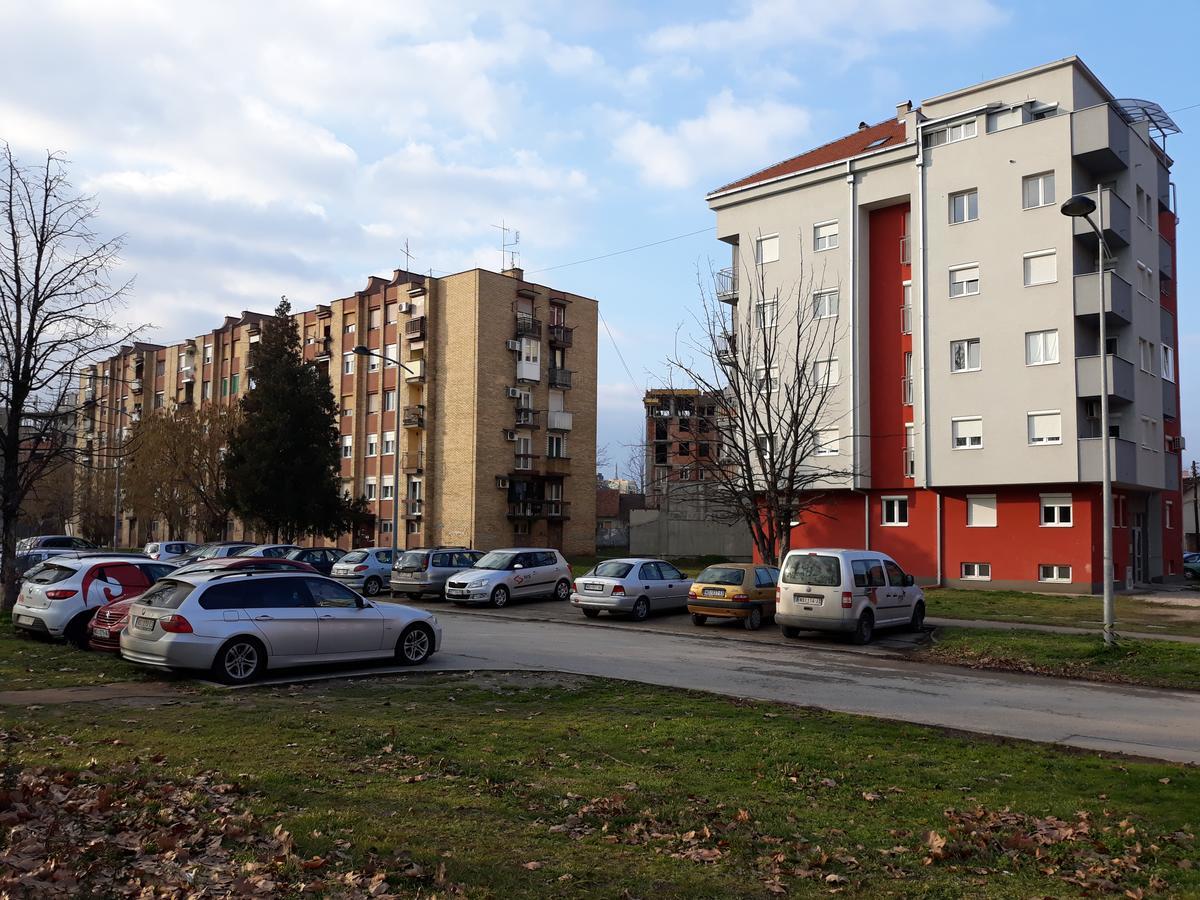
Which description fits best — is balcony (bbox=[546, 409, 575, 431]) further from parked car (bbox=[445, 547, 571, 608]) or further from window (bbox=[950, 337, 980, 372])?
parked car (bbox=[445, 547, 571, 608])

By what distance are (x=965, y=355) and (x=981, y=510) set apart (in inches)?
228

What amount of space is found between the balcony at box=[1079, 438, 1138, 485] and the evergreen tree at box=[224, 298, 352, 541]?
34983mm

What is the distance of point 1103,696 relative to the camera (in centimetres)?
1387

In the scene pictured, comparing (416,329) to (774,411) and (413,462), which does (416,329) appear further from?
(774,411)

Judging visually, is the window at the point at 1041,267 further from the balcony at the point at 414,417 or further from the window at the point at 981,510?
the balcony at the point at 414,417

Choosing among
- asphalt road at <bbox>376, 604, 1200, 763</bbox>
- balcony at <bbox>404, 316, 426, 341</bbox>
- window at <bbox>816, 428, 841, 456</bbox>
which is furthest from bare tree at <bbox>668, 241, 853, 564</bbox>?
balcony at <bbox>404, 316, 426, 341</bbox>

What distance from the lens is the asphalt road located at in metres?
11.1

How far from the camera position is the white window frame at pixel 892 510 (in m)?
39.1

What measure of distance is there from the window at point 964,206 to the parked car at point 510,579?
20.1 meters

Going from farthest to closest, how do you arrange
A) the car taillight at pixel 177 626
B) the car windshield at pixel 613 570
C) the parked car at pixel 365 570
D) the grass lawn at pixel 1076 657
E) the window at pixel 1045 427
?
the window at pixel 1045 427, the parked car at pixel 365 570, the car windshield at pixel 613 570, the grass lawn at pixel 1076 657, the car taillight at pixel 177 626

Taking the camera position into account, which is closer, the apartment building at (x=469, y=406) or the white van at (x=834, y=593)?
the white van at (x=834, y=593)

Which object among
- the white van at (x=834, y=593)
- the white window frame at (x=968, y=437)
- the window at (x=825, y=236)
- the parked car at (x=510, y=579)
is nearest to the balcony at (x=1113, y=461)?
the white window frame at (x=968, y=437)

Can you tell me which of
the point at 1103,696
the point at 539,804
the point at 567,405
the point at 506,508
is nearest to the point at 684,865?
the point at 539,804

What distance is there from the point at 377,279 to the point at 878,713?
189 feet
